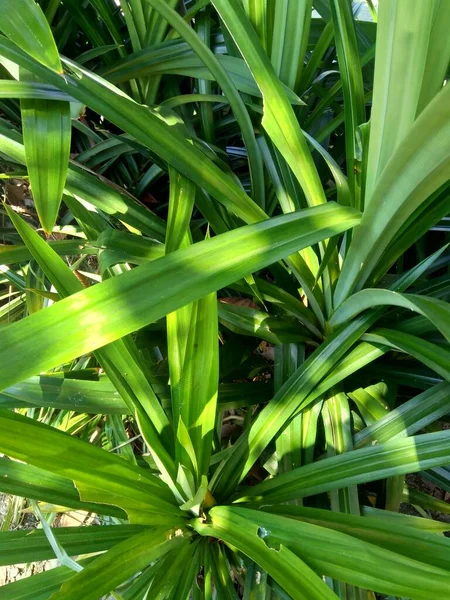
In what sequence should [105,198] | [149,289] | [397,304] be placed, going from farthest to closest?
[105,198]
[397,304]
[149,289]

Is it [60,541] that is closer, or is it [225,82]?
[60,541]

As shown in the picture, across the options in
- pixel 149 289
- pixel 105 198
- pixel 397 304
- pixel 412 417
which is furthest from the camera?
pixel 105 198

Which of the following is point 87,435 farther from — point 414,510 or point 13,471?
point 414,510

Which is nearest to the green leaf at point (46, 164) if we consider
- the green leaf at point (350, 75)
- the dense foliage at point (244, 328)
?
the dense foliage at point (244, 328)

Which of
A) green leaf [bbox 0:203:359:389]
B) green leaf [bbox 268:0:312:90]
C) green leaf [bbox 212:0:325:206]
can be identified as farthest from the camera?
green leaf [bbox 268:0:312:90]

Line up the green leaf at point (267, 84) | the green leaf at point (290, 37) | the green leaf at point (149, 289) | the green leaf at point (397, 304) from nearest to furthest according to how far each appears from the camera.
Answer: the green leaf at point (149, 289), the green leaf at point (397, 304), the green leaf at point (267, 84), the green leaf at point (290, 37)

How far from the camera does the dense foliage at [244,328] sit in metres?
0.37

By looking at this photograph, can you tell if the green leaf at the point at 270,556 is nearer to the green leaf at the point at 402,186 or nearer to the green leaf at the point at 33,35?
the green leaf at the point at 402,186

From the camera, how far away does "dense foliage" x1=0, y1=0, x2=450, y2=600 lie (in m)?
0.37

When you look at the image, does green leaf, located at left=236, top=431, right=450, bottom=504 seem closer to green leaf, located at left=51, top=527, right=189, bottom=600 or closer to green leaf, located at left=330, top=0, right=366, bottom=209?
green leaf, located at left=51, top=527, right=189, bottom=600

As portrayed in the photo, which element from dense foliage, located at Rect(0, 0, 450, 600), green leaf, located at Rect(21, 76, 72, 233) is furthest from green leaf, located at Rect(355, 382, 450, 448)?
green leaf, located at Rect(21, 76, 72, 233)

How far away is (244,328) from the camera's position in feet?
2.02

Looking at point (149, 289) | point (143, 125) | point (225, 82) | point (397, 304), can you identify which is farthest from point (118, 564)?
point (225, 82)

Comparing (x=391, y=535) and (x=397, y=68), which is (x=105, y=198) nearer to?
(x=397, y=68)
